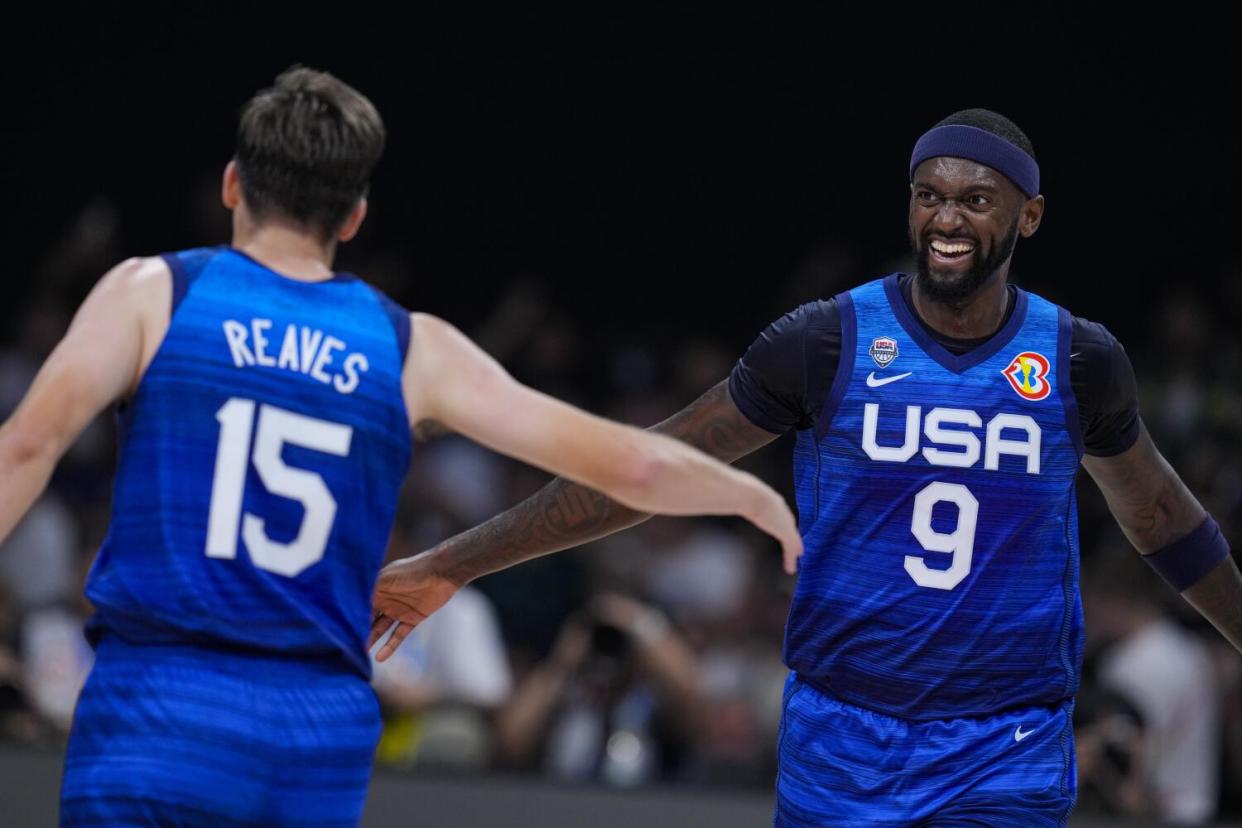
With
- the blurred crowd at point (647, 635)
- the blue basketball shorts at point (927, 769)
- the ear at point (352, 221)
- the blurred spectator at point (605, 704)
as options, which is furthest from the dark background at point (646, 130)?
the ear at point (352, 221)

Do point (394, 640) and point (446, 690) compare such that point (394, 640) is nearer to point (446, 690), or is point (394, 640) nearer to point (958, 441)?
point (958, 441)

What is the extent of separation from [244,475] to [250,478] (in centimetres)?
1

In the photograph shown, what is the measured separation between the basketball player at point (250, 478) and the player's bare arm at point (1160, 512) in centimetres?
212

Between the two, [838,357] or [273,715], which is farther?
→ [838,357]

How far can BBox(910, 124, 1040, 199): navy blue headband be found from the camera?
469cm

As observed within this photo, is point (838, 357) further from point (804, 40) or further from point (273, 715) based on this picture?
point (804, 40)

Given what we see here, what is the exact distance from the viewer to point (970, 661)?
4.56 metres

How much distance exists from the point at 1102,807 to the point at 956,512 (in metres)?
3.42

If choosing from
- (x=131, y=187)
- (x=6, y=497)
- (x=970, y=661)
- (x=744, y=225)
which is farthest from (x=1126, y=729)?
(x=131, y=187)

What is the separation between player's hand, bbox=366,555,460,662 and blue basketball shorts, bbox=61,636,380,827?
1.43 metres

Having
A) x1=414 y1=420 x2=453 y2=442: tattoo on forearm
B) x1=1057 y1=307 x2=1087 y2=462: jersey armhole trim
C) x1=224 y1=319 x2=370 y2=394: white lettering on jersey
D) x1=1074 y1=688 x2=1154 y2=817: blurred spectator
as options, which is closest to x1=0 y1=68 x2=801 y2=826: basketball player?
x1=224 y1=319 x2=370 y2=394: white lettering on jersey

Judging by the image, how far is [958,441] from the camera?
458cm

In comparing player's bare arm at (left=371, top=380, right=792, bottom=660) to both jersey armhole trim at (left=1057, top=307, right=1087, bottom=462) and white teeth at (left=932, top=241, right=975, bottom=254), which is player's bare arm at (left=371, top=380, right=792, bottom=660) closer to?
white teeth at (left=932, top=241, right=975, bottom=254)

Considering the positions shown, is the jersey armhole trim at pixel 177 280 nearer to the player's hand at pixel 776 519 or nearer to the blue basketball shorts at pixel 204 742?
the blue basketball shorts at pixel 204 742
